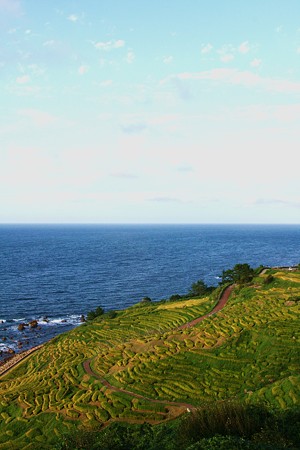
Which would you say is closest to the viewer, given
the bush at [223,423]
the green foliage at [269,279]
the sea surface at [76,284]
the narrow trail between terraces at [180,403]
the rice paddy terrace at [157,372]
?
the bush at [223,423]

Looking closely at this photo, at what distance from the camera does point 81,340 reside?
62.0 m

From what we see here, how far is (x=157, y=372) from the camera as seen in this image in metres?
41.7

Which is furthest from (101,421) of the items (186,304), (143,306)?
(143,306)

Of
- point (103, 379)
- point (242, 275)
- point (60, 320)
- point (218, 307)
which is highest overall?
point (242, 275)

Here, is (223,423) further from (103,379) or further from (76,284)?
(76,284)

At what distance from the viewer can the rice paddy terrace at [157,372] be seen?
35.0 metres

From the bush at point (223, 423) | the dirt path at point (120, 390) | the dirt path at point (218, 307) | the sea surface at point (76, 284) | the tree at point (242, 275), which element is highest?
the tree at point (242, 275)

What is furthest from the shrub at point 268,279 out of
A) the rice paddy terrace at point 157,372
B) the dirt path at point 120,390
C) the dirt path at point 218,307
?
the dirt path at point 120,390

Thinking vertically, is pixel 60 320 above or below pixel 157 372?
below

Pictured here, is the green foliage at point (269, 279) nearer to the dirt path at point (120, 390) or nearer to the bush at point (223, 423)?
the dirt path at point (120, 390)

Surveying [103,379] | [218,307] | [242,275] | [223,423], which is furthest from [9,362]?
[223,423]

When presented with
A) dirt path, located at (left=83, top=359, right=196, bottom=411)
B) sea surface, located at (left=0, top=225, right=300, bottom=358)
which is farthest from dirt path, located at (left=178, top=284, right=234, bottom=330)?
sea surface, located at (left=0, top=225, right=300, bottom=358)

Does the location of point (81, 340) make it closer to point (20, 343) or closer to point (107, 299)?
point (20, 343)

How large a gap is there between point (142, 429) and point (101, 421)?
6075mm
